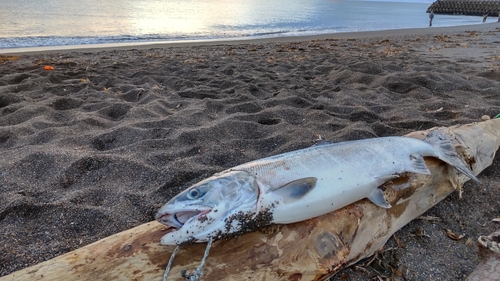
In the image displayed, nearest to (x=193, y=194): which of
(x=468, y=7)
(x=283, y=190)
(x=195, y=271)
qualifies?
(x=195, y=271)

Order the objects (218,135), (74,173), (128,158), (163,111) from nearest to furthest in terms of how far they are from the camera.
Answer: (74,173)
(128,158)
(218,135)
(163,111)

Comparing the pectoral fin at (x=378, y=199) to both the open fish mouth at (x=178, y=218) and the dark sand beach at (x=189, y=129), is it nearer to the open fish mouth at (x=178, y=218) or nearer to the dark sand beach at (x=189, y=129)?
the dark sand beach at (x=189, y=129)

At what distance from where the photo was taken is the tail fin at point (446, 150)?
2.63 m

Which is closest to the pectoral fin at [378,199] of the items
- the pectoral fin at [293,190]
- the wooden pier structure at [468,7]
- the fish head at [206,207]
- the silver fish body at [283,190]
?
the silver fish body at [283,190]

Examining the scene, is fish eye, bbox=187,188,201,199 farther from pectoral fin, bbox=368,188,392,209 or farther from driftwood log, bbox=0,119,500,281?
pectoral fin, bbox=368,188,392,209

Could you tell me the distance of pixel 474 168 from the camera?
116 inches

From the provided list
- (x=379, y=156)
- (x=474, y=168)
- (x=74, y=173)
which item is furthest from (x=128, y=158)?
(x=474, y=168)

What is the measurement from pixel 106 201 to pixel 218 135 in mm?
1660

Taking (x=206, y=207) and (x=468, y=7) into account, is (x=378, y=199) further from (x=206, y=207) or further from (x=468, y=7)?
(x=468, y=7)

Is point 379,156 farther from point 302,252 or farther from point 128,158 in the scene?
point 128,158

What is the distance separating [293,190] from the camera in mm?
1942

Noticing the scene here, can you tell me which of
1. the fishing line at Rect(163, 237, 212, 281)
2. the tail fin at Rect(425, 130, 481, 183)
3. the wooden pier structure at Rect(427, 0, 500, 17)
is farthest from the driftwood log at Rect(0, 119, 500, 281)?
the wooden pier structure at Rect(427, 0, 500, 17)

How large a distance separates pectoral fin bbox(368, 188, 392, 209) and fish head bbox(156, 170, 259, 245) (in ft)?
2.71

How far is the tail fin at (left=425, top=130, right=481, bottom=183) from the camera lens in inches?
103
